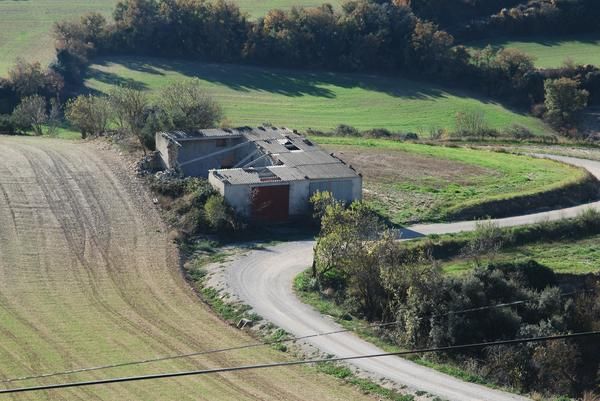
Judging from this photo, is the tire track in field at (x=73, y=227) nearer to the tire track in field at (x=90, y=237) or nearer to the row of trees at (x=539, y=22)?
the tire track in field at (x=90, y=237)

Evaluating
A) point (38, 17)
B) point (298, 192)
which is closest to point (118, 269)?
point (298, 192)

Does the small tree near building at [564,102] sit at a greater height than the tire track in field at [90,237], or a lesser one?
greater

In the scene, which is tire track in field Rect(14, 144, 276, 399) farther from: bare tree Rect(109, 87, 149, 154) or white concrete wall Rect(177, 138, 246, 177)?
bare tree Rect(109, 87, 149, 154)

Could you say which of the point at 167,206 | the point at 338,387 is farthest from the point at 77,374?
the point at 167,206

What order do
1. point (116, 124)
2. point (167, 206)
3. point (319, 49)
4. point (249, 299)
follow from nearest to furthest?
point (249, 299) < point (167, 206) < point (116, 124) < point (319, 49)

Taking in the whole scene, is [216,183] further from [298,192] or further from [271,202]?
[298,192]

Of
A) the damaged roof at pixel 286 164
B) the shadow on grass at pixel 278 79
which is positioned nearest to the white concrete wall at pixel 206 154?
the damaged roof at pixel 286 164

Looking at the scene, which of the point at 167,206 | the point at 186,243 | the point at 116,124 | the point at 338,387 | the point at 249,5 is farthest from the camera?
the point at 249,5

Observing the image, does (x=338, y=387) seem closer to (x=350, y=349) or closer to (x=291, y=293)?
(x=350, y=349)
